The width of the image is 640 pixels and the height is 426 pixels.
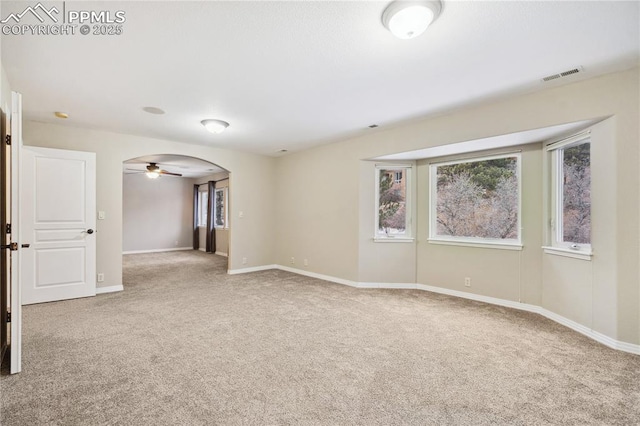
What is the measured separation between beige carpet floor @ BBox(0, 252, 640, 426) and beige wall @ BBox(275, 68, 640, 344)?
15.8 inches

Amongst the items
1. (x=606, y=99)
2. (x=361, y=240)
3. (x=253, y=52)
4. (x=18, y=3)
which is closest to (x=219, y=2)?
(x=253, y=52)

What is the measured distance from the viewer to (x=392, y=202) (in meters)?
5.23

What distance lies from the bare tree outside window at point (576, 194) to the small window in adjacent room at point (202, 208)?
9.61 m

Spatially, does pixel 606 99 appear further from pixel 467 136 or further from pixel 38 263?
pixel 38 263

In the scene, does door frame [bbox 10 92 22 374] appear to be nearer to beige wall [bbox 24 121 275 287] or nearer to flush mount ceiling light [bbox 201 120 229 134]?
flush mount ceiling light [bbox 201 120 229 134]

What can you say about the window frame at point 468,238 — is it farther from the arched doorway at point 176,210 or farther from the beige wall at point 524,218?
the arched doorway at point 176,210

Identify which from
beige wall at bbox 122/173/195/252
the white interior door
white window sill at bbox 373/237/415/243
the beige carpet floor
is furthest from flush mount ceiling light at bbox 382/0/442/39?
beige wall at bbox 122/173/195/252

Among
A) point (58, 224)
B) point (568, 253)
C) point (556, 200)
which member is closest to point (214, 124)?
point (58, 224)

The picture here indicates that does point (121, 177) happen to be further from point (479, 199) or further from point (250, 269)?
point (479, 199)

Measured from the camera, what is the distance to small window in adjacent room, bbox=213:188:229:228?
9.41m

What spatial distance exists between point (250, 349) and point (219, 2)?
2689 mm

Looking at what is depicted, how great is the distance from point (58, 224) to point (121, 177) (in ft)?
3.61

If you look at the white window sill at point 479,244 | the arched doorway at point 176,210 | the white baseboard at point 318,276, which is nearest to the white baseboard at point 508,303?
the white baseboard at point 318,276

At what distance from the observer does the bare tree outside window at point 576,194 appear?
10.9 feet
